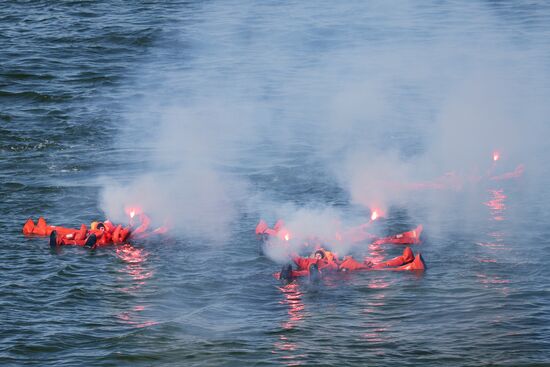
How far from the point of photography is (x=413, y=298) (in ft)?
88.6

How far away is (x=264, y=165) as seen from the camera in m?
40.9

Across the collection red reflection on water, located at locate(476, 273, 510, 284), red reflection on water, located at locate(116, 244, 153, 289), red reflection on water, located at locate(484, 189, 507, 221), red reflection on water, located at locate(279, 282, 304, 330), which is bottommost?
red reflection on water, located at locate(484, 189, 507, 221)

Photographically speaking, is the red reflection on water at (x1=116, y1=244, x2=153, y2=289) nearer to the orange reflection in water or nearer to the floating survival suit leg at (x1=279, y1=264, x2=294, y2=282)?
the floating survival suit leg at (x1=279, y1=264, x2=294, y2=282)

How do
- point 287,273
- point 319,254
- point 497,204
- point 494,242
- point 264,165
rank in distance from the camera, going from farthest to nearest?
1. point 264,165
2. point 497,204
3. point 494,242
4. point 319,254
5. point 287,273

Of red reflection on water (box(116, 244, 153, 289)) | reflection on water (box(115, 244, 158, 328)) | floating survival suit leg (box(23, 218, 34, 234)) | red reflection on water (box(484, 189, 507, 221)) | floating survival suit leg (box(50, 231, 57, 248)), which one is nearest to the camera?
reflection on water (box(115, 244, 158, 328))

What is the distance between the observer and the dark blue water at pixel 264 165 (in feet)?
81.8

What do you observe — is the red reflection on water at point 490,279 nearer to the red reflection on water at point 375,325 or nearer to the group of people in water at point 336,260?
the group of people in water at point 336,260

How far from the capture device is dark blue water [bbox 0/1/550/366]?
2494cm

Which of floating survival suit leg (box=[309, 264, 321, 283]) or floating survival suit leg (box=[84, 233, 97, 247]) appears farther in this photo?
floating survival suit leg (box=[84, 233, 97, 247])

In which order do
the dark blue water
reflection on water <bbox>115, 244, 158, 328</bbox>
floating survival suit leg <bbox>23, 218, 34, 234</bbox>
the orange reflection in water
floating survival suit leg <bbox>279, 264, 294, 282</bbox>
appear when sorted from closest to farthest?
the orange reflection in water
the dark blue water
reflection on water <bbox>115, 244, 158, 328</bbox>
floating survival suit leg <bbox>279, 264, 294, 282</bbox>
floating survival suit leg <bbox>23, 218, 34, 234</bbox>

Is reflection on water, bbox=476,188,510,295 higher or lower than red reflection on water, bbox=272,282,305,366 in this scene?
lower

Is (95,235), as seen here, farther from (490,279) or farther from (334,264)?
(490,279)

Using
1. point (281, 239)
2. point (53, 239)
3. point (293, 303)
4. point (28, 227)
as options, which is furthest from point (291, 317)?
point (28, 227)

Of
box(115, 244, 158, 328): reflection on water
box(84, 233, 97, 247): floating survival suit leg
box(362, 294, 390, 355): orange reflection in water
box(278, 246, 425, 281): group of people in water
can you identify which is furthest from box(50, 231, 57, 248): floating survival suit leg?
box(362, 294, 390, 355): orange reflection in water
